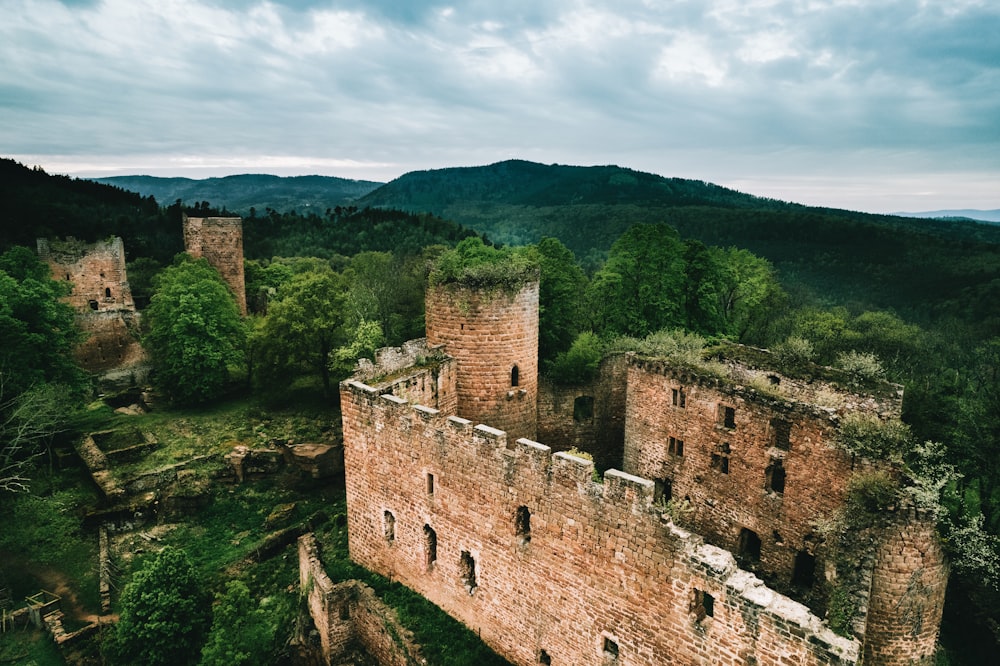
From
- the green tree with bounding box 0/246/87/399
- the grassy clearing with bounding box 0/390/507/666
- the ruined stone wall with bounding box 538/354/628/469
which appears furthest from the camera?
the green tree with bounding box 0/246/87/399

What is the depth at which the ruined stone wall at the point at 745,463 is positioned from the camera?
1457 cm

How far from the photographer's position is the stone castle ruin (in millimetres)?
9016

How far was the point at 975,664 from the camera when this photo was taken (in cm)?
1825

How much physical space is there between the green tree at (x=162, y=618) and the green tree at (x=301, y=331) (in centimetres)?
1441

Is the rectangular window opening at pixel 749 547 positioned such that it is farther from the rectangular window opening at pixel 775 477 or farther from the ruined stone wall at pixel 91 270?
the ruined stone wall at pixel 91 270

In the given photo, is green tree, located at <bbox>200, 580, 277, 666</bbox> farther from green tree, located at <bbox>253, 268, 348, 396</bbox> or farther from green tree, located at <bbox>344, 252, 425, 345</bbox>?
green tree, located at <bbox>253, 268, 348, 396</bbox>

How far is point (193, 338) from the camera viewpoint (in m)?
29.4

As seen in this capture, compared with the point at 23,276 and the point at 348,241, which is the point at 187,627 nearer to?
the point at 23,276

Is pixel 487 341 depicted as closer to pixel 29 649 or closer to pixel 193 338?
pixel 29 649

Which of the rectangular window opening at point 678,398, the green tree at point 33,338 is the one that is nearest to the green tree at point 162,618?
the green tree at point 33,338

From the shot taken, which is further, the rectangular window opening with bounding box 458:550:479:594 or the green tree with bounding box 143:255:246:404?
the green tree with bounding box 143:255:246:404

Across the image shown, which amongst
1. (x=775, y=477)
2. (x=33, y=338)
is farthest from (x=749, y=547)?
(x=33, y=338)

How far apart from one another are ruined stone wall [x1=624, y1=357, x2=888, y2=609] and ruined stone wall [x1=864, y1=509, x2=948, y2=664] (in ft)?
5.44

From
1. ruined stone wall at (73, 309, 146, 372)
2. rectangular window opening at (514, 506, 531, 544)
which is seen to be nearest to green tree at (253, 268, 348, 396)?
ruined stone wall at (73, 309, 146, 372)
